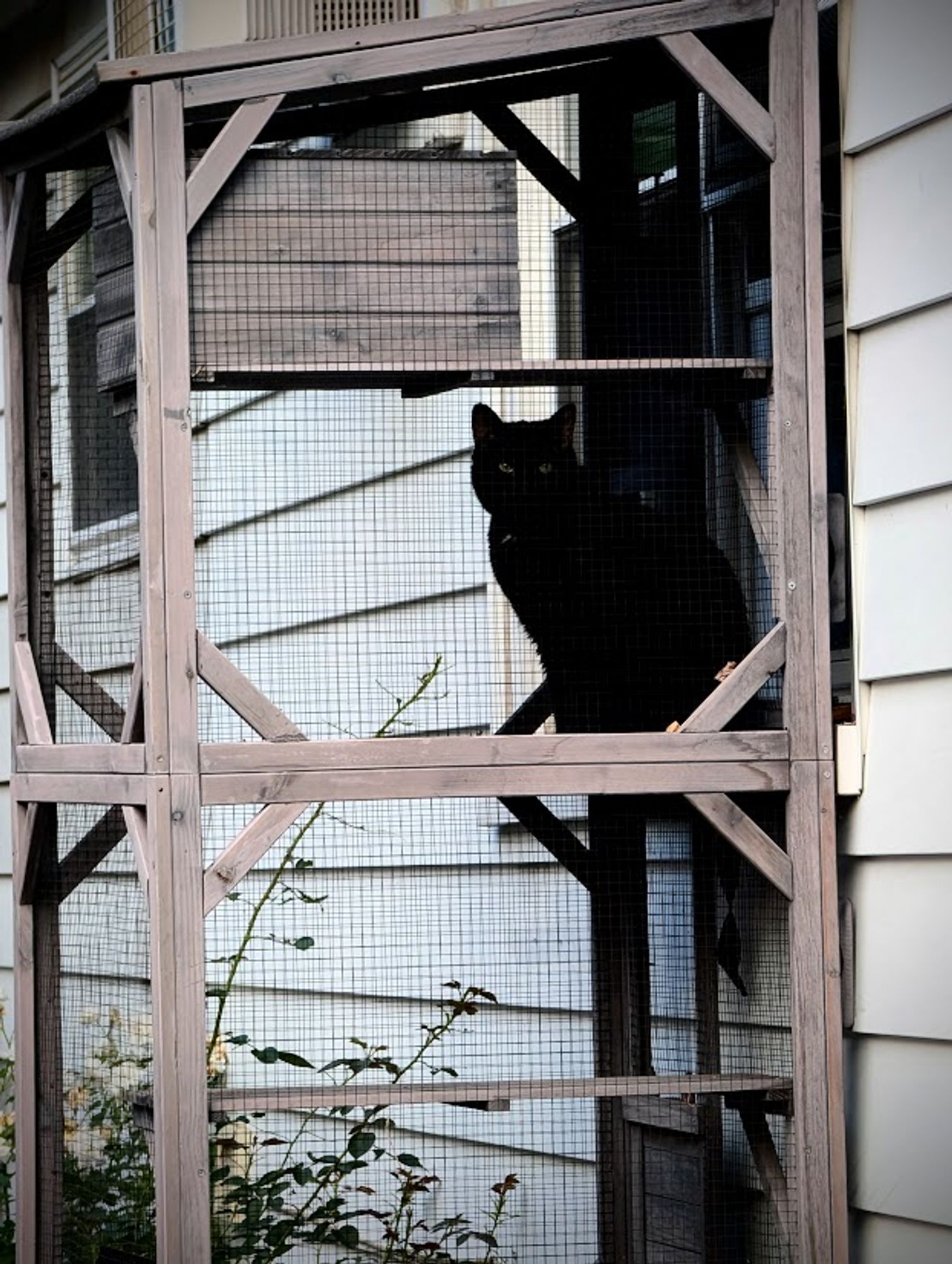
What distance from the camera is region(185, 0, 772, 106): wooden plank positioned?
2.76 metres

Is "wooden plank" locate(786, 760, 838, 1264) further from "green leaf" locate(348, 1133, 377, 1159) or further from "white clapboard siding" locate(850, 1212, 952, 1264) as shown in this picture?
"green leaf" locate(348, 1133, 377, 1159)

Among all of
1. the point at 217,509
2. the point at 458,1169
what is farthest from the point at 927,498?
the point at 217,509

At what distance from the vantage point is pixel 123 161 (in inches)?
112

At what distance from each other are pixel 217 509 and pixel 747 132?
8.54 ft

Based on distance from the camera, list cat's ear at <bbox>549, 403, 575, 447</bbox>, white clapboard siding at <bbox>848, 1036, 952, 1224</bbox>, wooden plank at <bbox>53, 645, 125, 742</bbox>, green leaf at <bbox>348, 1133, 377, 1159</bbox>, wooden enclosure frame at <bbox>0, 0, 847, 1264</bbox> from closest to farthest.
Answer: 1. white clapboard siding at <bbox>848, 1036, 952, 1224</bbox>
2. wooden enclosure frame at <bbox>0, 0, 847, 1264</bbox>
3. green leaf at <bbox>348, 1133, 377, 1159</bbox>
4. cat's ear at <bbox>549, 403, 575, 447</bbox>
5. wooden plank at <bbox>53, 645, 125, 742</bbox>

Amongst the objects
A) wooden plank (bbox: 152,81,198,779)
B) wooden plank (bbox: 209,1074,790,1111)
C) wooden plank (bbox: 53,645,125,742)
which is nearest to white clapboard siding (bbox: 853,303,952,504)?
wooden plank (bbox: 209,1074,790,1111)

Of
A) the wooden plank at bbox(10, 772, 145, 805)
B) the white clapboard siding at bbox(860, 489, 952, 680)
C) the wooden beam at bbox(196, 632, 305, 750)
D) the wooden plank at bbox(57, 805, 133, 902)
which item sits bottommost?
the wooden plank at bbox(57, 805, 133, 902)

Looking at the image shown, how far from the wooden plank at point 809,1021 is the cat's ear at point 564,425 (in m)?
0.94

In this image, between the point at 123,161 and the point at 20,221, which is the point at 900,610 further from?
the point at 20,221

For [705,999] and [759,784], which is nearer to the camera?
[759,784]

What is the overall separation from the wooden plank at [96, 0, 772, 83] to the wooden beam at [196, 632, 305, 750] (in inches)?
39.7

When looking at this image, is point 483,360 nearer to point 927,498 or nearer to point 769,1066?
point 927,498

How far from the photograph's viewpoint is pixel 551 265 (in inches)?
149

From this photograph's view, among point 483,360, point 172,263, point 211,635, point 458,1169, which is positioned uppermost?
point 172,263
